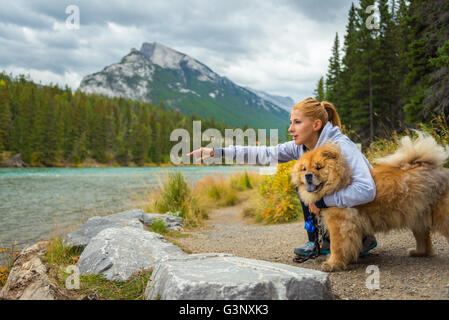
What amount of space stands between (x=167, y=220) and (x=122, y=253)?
9.94ft

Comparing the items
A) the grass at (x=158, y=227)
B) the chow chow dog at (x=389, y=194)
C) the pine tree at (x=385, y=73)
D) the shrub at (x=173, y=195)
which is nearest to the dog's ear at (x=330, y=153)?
the chow chow dog at (x=389, y=194)

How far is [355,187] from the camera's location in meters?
2.71

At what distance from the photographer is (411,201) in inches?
102

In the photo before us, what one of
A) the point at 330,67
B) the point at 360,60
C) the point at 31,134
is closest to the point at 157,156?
the point at 31,134

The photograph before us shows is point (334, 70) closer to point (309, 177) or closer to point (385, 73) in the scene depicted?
point (385, 73)

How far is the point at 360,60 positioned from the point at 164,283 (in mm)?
31689

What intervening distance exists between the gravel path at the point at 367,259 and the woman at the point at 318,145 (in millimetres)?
337

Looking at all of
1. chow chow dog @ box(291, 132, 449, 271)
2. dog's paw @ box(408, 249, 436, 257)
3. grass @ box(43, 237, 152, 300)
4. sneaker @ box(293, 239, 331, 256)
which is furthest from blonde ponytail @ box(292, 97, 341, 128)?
grass @ box(43, 237, 152, 300)

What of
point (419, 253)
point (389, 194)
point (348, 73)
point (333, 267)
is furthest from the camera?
point (348, 73)

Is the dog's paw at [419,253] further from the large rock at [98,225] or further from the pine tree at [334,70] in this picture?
the pine tree at [334,70]

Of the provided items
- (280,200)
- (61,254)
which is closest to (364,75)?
(280,200)

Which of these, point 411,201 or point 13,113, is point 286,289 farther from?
point 13,113
